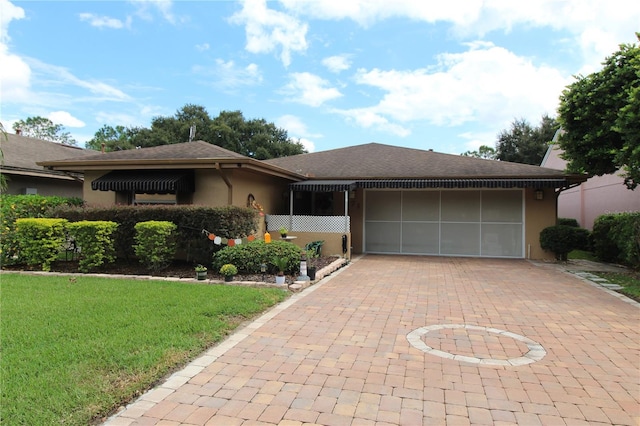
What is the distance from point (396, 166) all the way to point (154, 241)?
9.43 metres

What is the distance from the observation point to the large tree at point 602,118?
30.6 feet

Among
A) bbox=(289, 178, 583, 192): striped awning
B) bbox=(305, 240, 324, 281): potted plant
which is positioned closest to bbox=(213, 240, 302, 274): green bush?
bbox=(305, 240, 324, 281): potted plant

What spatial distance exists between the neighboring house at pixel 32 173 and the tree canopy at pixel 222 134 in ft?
68.2

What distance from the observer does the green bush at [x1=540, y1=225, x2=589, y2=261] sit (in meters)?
11.9

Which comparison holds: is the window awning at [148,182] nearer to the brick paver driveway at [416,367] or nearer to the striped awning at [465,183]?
the brick paver driveway at [416,367]

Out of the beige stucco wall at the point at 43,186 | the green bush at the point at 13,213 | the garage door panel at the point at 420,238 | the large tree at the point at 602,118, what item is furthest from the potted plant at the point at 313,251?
the beige stucco wall at the point at 43,186

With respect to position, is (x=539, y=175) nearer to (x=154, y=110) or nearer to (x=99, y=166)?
(x=99, y=166)

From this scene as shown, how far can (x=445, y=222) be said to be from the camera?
1397 cm

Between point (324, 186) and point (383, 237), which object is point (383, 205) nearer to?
point (383, 237)

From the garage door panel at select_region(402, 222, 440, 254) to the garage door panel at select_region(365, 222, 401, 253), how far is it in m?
0.30

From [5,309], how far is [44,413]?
363cm

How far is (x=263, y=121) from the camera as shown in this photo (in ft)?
136

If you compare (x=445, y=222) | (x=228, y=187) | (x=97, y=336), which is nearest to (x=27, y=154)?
(x=228, y=187)

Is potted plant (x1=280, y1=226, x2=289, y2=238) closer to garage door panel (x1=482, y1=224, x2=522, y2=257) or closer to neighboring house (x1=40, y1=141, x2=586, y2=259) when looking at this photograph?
neighboring house (x1=40, y1=141, x2=586, y2=259)
